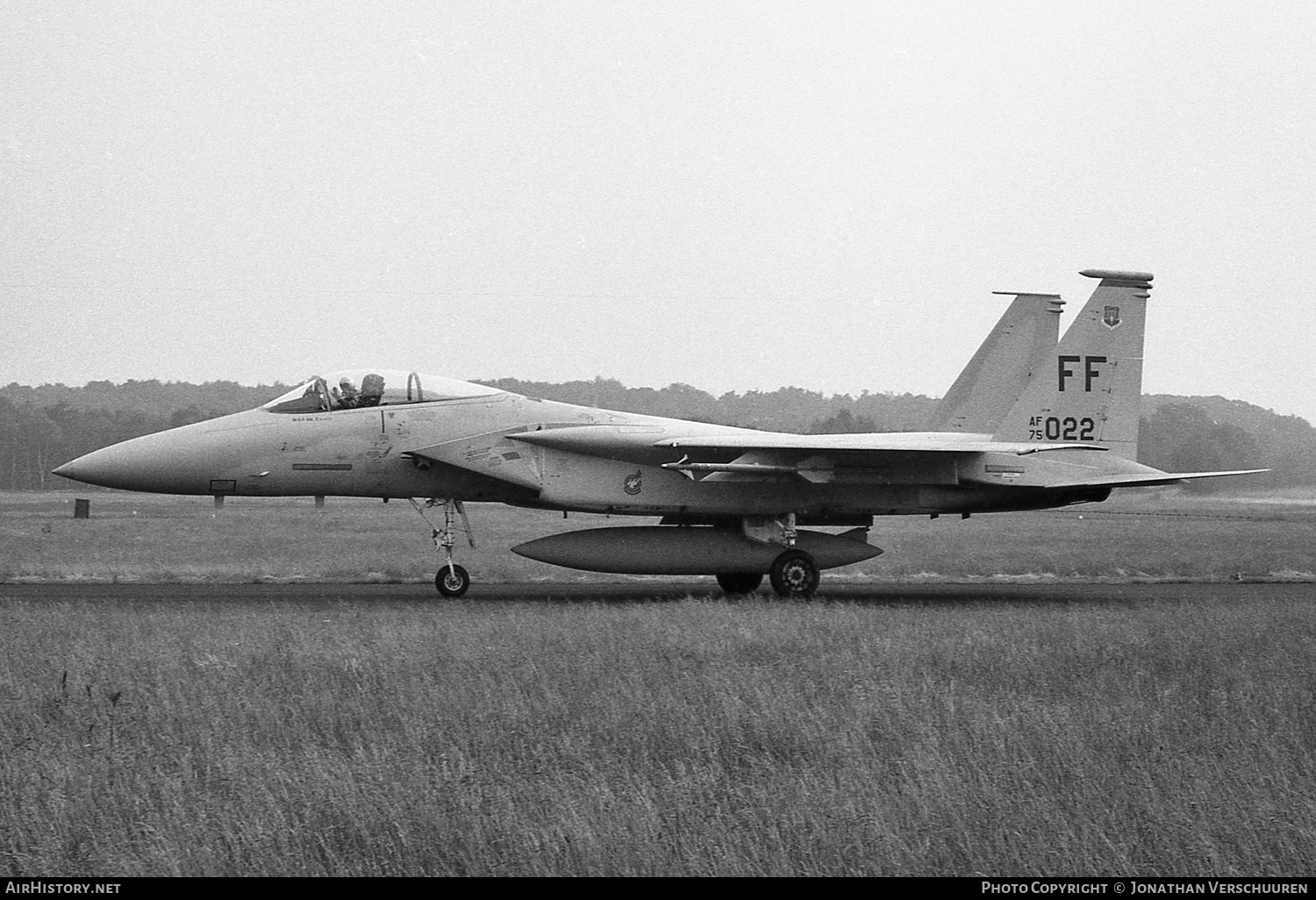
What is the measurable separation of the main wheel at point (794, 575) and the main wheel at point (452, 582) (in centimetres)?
342

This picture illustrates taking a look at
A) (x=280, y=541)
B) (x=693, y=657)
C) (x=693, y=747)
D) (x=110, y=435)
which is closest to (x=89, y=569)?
(x=280, y=541)

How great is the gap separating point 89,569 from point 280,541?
7517mm

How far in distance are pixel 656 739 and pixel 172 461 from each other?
943cm

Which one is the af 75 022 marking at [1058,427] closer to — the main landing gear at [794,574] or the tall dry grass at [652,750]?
the main landing gear at [794,574]

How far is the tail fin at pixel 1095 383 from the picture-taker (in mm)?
16078

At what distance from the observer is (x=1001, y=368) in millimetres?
16500

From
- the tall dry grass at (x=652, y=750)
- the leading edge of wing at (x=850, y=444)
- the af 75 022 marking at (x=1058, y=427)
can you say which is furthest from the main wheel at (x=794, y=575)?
the tall dry grass at (x=652, y=750)

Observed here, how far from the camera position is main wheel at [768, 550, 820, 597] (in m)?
14.8

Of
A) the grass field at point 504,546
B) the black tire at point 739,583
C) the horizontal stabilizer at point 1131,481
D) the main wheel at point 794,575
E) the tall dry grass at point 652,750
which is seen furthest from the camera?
the grass field at point 504,546

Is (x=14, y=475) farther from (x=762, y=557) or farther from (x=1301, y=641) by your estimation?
(x=1301, y=641)

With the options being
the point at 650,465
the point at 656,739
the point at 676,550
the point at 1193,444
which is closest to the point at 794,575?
the point at 676,550

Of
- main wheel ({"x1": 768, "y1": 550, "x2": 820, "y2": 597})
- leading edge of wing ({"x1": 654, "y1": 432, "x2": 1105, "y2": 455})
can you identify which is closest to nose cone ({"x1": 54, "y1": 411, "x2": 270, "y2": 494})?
leading edge of wing ({"x1": 654, "y1": 432, "x2": 1105, "y2": 455})

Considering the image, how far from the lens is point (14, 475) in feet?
191
